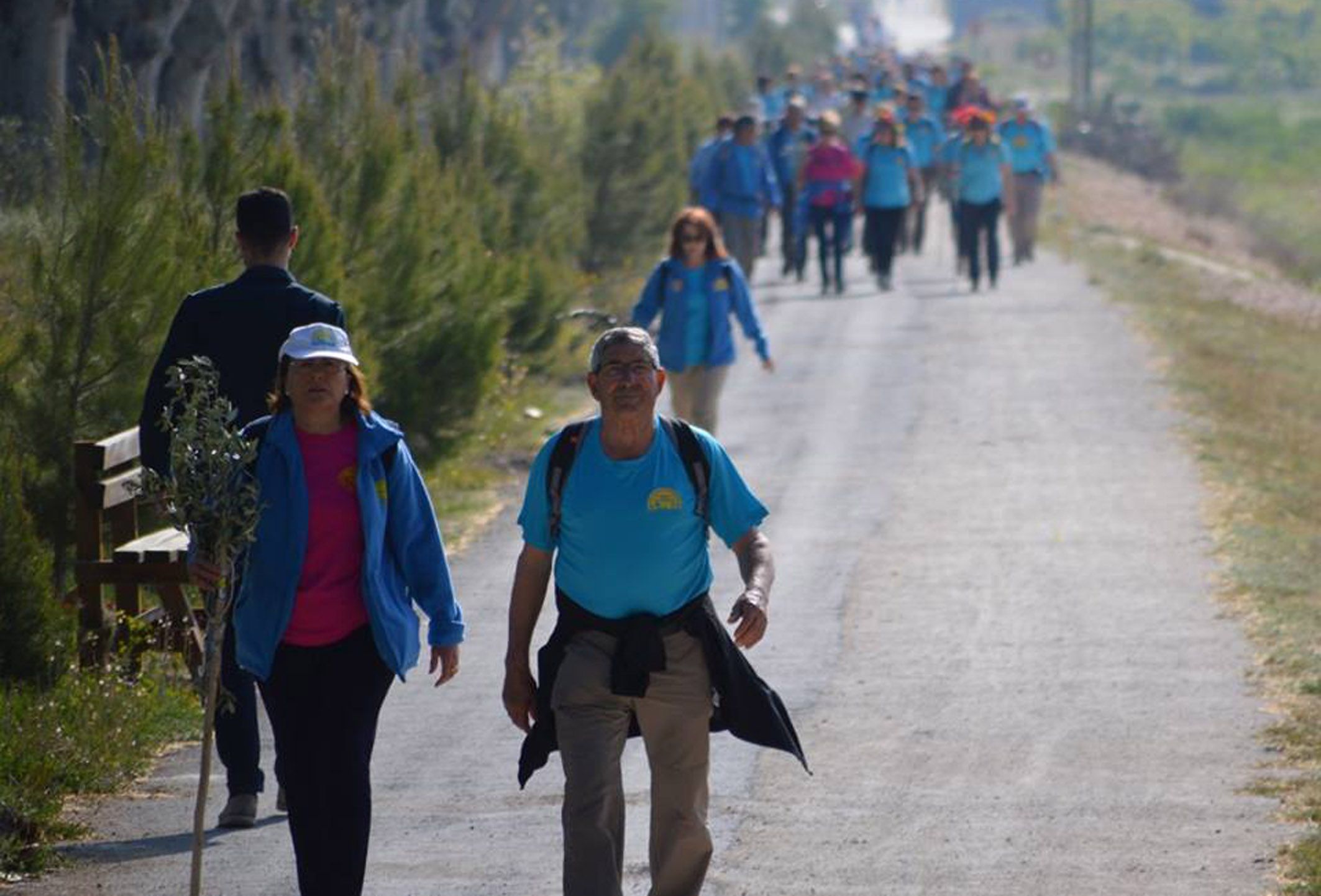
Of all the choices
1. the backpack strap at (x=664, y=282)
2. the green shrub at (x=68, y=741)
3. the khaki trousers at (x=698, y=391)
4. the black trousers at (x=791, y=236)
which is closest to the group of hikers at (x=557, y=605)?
the green shrub at (x=68, y=741)

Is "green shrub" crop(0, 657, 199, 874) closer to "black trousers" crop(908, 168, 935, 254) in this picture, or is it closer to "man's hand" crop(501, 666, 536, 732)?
"man's hand" crop(501, 666, 536, 732)

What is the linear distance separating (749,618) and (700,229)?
25.7ft

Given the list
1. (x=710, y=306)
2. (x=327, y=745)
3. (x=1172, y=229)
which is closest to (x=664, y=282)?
(x=710, y=306)

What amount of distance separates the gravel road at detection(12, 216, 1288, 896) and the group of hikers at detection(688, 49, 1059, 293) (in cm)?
652

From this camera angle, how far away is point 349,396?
7.35 m

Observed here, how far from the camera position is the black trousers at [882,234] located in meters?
28.3

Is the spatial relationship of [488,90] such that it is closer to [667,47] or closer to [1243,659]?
[1243,659]

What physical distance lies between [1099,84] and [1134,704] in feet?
387

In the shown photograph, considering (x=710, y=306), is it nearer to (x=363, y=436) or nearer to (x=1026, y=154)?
(x=363, y=436)

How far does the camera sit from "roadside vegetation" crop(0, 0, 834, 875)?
9852mm

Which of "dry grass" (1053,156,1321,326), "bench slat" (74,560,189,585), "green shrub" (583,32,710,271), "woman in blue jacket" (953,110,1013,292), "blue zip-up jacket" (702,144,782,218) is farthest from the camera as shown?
"dry grass" (1053,156,1321,326)

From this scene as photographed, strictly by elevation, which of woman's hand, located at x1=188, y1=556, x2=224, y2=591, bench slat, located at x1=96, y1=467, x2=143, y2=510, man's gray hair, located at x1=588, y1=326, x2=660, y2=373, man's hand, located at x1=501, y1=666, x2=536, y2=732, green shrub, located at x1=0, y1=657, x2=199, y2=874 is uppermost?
man's gray hair, located at x1=588, y1=326, x2=660, y2=373

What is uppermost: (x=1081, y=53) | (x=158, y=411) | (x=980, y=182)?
(x=158, y=411)

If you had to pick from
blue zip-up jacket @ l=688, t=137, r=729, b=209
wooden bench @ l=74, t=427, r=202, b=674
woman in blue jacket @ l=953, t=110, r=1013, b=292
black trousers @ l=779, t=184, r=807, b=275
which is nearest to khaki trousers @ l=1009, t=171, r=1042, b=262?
woman in blue jacket @ l=953, t=110, r=1013, b=292
